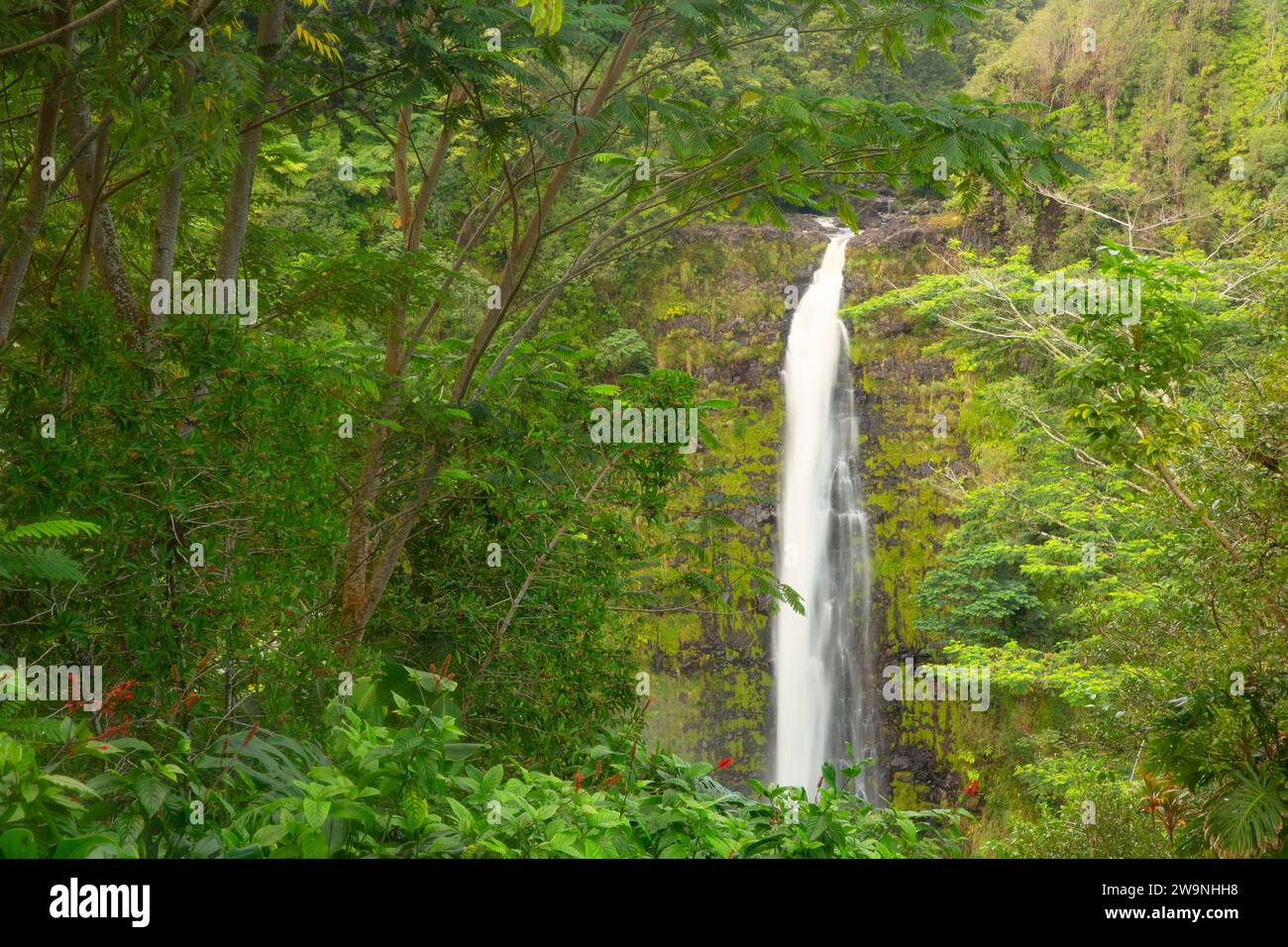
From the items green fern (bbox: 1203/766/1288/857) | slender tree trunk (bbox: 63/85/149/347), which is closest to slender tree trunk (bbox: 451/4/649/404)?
slender tree trunk (bbox: 63/85/149/347)

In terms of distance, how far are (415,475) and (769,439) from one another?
11894 millimetres

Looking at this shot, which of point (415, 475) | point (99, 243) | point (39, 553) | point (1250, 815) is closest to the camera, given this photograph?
point (39, 553)

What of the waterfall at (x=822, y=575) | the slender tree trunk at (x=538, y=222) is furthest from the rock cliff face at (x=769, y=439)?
the slender tree trunk at (x=538, y=222)

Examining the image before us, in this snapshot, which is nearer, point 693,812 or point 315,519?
point 693,812

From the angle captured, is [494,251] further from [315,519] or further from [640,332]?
[315,519]

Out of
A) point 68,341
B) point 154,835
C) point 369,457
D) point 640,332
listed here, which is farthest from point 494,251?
point 154,835

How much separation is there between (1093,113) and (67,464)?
1800 cm

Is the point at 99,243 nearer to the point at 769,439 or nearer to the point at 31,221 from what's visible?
the point at 31,221

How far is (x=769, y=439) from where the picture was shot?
54.5 feet

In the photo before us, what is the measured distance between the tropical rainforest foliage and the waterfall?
720cm

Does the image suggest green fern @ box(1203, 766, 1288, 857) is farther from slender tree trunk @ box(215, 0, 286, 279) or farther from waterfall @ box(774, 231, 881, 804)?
waterfall @ box(774, 231, 881, 804)

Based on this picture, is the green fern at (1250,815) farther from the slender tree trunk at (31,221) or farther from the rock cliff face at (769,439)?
the rock cliff face at (769,439)

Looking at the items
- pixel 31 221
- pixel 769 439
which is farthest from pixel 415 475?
pixel 769 439
